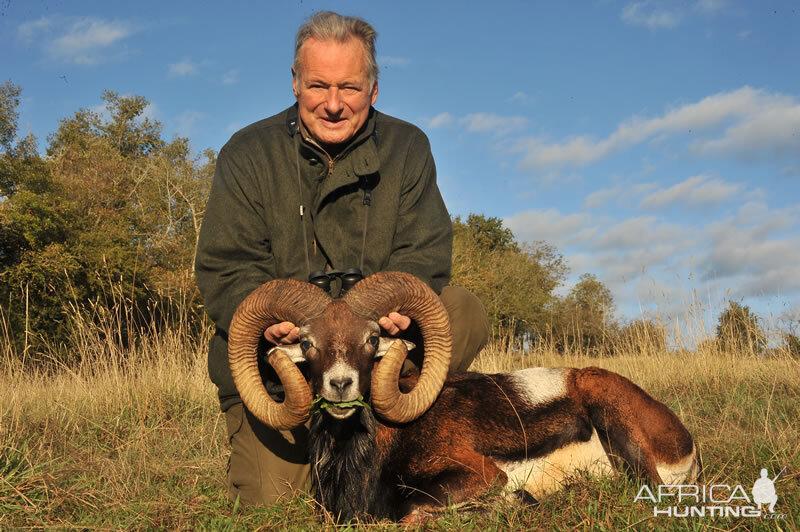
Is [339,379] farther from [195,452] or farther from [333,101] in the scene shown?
[195,452]

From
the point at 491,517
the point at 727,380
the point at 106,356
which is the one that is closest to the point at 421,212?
the point at 491,517

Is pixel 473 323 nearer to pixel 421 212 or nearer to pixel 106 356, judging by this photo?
pixel 421 212

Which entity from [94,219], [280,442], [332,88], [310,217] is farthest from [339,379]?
[94,219]

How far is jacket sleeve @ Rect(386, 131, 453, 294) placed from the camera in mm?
5352

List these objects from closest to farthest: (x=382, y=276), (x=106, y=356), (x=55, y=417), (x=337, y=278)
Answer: (x=382, y=276)
(x=337, y=278)
(x=55, y=417)
(x=106, y=356)

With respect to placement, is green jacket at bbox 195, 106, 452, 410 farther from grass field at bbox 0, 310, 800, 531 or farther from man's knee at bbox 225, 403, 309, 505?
grass field at bbox 0, 310, 800, 531

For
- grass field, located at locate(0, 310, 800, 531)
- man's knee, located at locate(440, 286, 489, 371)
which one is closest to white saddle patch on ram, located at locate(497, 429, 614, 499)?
grass field, located at locate(0, 310, 800, 531)

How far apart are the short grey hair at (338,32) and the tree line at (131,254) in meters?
5.03

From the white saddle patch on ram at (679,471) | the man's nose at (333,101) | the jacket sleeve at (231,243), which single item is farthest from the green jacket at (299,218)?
the white saddle patch on ram at (679,471)

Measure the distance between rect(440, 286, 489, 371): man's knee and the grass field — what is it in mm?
1411

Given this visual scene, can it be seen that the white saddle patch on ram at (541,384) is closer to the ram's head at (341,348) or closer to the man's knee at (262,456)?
the ram's head at (341,348)

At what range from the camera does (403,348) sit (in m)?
4.29

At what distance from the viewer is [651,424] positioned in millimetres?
4684

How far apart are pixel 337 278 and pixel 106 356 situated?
5275 mm
